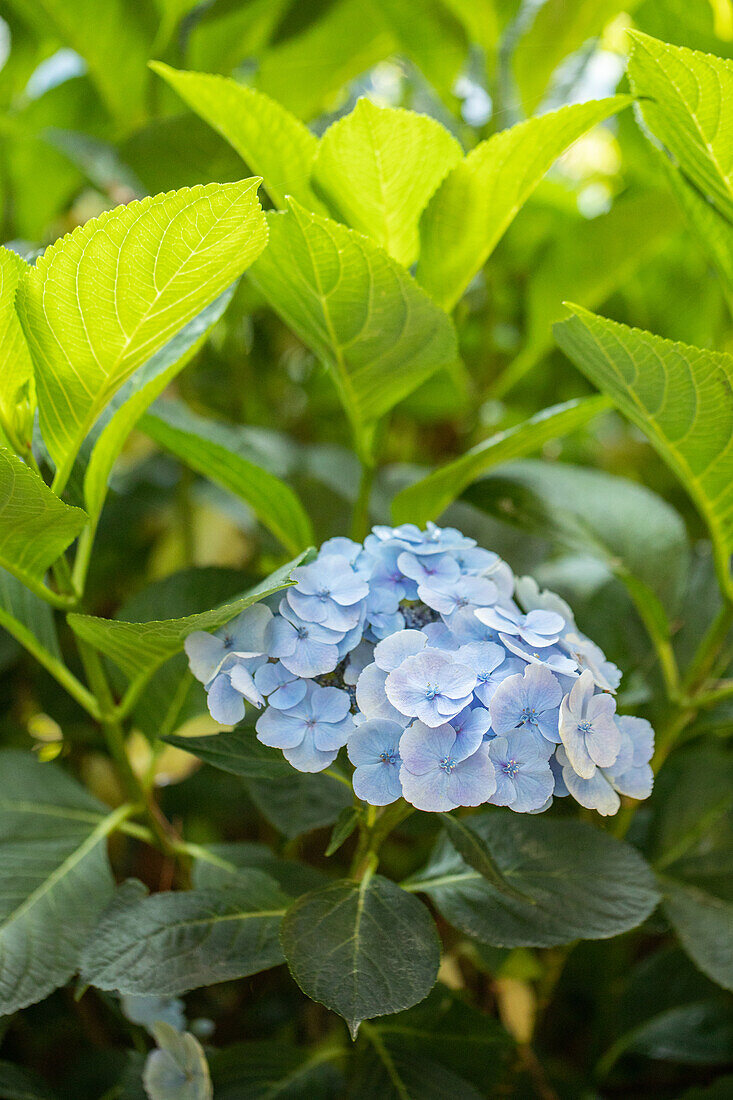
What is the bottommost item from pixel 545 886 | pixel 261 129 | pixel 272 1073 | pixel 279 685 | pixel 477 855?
pixel 272 1073

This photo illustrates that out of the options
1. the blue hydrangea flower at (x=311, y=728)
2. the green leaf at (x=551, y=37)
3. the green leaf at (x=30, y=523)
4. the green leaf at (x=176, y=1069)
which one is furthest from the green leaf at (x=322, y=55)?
the green leaf at (x=176, y=1069)

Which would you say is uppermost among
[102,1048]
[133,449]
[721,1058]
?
[133,449]

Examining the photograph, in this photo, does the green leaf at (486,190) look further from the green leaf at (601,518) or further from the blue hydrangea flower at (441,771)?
the blue hydrangea flower at (441,771)

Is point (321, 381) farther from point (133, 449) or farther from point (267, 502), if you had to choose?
point (267, 502)

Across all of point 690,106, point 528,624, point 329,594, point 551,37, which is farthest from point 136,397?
point 551,37

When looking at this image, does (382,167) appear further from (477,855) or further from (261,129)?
(477,855)

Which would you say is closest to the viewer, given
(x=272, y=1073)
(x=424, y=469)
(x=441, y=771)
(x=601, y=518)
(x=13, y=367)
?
(x=441, y=771)

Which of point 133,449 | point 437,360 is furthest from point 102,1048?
point 133,449
